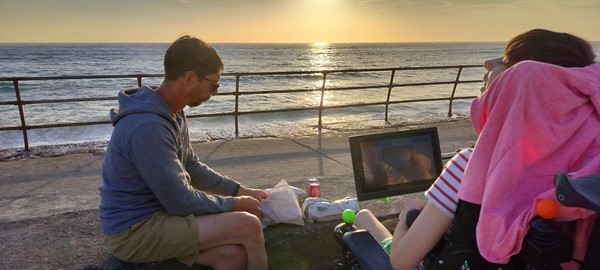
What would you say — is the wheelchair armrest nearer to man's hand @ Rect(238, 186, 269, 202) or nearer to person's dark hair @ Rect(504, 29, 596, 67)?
person's dark hair @ Rect(504, 29, 596, 67)

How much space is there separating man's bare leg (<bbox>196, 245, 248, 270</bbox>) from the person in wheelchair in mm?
1483

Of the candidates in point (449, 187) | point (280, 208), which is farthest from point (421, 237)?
point (280, 208)

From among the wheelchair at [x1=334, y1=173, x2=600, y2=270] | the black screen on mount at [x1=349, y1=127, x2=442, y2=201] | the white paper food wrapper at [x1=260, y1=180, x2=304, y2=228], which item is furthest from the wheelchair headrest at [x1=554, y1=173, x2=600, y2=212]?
the white paper food wrapper at [x1=260, y1=180, x2=304, y2=228]

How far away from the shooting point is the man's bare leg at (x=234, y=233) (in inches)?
104

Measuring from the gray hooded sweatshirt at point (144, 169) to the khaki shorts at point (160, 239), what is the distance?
40 millimetres

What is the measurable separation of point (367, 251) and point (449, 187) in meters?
0.45

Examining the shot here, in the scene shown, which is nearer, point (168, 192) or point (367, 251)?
point (367, 251)

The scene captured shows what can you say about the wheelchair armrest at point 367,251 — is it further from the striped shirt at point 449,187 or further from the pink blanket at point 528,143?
the pink blanket at point 528,143

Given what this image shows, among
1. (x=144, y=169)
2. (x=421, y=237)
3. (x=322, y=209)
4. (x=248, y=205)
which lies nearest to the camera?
(x=421, y=237)

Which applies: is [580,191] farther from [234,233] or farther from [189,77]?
[189,77]

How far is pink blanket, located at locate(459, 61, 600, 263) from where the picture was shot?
4.87 ft

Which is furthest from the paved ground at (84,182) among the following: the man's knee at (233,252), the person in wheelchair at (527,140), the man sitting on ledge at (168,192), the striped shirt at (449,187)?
the person in wheelchair at (527,140)

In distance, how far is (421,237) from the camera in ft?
5.78

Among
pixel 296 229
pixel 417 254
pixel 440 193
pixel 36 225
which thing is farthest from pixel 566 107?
pixel 36 225
